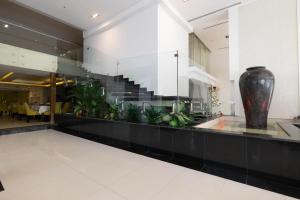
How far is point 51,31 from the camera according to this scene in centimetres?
789

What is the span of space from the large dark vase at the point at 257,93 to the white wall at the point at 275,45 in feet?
7.84

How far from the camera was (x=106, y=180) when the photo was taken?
1940 mm

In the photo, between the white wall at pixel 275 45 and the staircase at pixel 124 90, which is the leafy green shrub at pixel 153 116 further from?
the white wall at pixel 275 45

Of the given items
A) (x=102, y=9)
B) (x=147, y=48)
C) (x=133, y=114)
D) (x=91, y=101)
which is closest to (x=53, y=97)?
(x=91, y=101)

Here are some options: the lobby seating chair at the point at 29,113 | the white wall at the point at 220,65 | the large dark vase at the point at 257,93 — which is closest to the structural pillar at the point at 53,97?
the lobby seating chair at the point at 29,113

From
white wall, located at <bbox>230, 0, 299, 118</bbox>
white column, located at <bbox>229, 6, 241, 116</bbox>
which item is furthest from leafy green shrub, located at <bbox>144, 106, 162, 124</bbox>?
white wall, located at <bbox>230, 0, 299, 118</bbox>

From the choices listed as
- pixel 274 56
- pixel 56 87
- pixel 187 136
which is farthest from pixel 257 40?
pixel 56 87

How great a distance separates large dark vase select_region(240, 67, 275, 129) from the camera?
274cm

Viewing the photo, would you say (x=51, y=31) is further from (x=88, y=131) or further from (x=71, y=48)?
(x=88, y=131)

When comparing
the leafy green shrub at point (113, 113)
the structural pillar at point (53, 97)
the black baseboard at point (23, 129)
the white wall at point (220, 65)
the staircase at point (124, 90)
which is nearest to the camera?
the leafy green shrub at point (113, 113)

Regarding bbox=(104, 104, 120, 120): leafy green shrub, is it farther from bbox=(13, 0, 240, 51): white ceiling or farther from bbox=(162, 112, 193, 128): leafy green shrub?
bbox=(13, 0, 240, 51): white ceiling

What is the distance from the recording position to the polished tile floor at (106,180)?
→ 1629mm

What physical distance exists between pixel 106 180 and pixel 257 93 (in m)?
2.76

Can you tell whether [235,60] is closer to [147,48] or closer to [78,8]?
[147,48]
